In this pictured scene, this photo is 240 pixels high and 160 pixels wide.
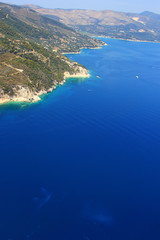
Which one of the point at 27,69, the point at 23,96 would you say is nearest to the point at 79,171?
the point at 23,96

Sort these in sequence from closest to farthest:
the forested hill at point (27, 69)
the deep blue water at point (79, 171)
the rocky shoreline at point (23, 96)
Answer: the deep blue water at point (79, 171) → the rocky shoreline at point (23, 96) → the forested hill at point (27, 69)

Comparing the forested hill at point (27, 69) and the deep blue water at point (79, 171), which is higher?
the forested hill at point (27, 69)

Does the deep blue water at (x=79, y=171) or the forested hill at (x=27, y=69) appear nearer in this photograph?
the deep blue water at (x=79, y=171)

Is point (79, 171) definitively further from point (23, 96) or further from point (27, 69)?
point (27, 69)

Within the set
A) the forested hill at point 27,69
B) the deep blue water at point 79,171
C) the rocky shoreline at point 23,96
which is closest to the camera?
the deep blue water at point 79,171

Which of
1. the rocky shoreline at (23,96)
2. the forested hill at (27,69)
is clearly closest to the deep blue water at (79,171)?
the rocky shoreline at (23,96)

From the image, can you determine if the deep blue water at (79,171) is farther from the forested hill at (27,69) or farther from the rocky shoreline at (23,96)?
the forested hill at (27,69)

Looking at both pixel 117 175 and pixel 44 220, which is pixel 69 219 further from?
pixel 117 175

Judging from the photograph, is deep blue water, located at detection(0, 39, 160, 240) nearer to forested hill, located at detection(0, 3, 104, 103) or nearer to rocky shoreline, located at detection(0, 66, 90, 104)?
rocky shoreline, located at detection(0, 66, 90, 104)

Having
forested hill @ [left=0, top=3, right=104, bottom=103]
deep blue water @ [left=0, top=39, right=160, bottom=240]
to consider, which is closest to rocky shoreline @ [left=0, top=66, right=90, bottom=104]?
forested hill @ [left=0, top=3, right=104, bottom=103]
